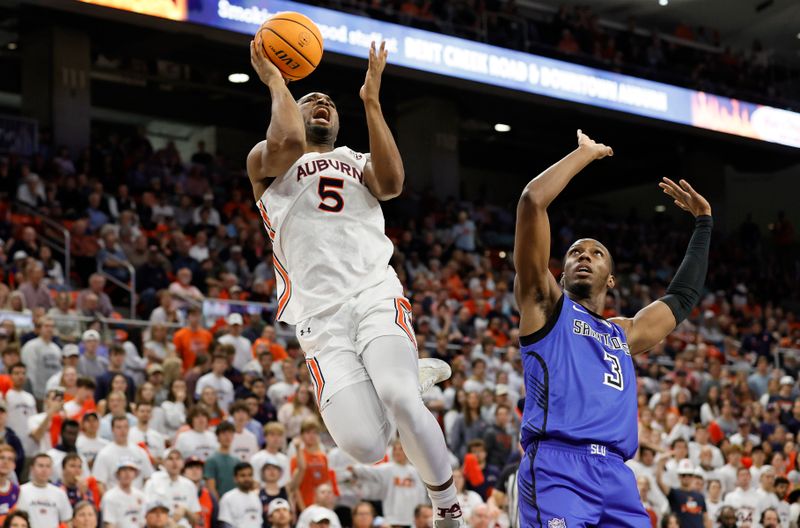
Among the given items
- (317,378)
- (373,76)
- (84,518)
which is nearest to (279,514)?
(84,518)

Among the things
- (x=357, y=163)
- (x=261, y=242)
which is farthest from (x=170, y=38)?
(x=357, y=163)

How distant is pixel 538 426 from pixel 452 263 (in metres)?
15.4

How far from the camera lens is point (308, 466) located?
12219 mm

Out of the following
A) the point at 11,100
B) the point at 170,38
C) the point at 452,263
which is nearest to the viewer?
the point at 452,263

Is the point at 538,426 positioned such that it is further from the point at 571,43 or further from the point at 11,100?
the point at 11,100

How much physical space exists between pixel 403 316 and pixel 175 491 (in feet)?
19.5

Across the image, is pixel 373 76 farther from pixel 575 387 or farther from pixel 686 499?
pixel 686 499

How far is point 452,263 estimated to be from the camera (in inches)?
821

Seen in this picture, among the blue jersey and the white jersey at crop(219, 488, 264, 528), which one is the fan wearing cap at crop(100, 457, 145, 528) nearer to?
the white jersey at crop(219, 488, 264, 528)

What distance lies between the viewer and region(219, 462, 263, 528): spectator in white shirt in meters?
11.4

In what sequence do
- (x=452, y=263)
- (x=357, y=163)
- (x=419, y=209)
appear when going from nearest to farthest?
1. (x=357, y=163)
2. (x=452, y=263)
3. (x=419, y=209)

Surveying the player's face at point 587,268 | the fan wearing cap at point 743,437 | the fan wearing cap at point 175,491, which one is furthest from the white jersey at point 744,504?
the player's face at point 587,268

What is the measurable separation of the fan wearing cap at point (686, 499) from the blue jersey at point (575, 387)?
8692 millimetres

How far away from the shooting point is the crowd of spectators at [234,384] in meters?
11.4
